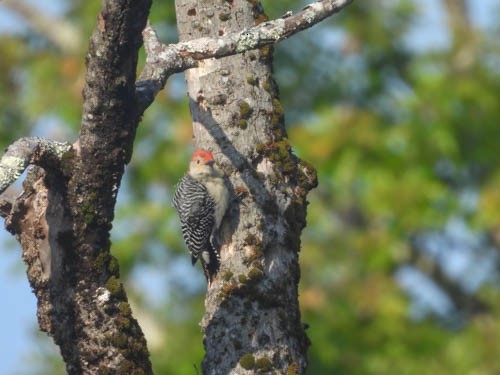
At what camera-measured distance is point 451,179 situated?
17.7 metres

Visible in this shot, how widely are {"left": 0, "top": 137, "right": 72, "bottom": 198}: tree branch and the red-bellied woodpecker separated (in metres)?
1.17

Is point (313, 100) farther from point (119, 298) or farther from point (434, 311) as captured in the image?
point (119, 298)

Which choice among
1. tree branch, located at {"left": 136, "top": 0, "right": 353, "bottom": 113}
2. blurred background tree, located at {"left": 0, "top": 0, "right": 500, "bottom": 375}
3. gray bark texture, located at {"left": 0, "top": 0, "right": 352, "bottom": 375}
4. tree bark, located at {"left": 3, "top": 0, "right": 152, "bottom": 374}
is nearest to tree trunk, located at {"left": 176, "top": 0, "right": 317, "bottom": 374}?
gray bark texture, located at {"left": 0, "top": 0, "right": 352, "bottom": 375}

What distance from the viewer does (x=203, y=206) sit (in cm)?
753

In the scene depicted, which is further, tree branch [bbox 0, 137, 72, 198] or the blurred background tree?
the blurred background tree

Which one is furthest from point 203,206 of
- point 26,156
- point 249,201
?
point 26,156

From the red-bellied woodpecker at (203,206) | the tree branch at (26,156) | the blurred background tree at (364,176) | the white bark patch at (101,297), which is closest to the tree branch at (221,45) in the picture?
the tree branch at (26,156)

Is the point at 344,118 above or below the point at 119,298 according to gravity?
above

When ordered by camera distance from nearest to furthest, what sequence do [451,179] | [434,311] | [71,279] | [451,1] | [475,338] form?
[71,279] → [475,338] → [451,179] → [434,311] → [451,1]

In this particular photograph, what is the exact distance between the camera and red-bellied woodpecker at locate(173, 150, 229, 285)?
647cm

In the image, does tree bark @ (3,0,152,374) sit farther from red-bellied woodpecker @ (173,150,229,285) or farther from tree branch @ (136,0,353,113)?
red-bellied woodpecker @ (173,150,229,285)

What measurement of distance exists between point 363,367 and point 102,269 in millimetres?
11624

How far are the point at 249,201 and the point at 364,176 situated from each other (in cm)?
935

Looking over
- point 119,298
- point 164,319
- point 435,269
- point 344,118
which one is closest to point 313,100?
point 344,118
